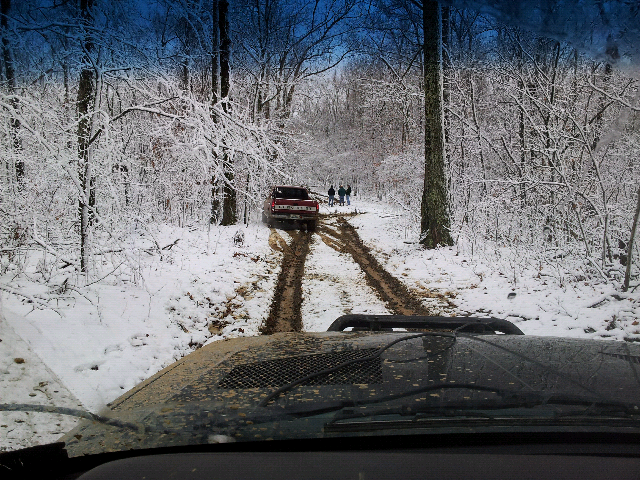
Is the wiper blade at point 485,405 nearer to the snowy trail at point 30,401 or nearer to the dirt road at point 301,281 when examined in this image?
the snowy trail at point 30,401

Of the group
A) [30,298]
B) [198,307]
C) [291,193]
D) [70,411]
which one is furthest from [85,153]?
[291,193]

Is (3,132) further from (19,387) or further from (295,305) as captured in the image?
(295,305)

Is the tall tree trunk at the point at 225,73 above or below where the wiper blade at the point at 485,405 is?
above

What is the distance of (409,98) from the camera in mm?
17953

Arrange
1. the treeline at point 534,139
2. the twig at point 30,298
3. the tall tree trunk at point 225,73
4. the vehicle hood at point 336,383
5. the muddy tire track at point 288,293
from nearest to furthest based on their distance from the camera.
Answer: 1. the vehicle hood at point 336,383
2. the twig at point 30,298
3. the muddy tire track at point 288,293
4. the treeline at point 534,139
5. the tall tree trunk at point 225,73

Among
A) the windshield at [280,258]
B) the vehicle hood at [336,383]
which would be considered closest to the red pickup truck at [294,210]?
the windshield at [280,258]

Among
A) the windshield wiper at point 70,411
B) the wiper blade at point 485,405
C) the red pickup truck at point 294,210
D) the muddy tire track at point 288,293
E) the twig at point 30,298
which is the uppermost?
the red pickup truck at point 294,210

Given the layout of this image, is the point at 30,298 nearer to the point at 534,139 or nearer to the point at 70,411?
the point at 70,411

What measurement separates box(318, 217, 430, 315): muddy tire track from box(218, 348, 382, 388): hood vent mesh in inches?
187

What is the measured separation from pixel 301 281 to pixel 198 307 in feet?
8.56

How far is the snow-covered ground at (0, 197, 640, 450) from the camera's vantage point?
3520mm

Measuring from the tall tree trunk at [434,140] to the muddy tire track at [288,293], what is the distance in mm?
3913

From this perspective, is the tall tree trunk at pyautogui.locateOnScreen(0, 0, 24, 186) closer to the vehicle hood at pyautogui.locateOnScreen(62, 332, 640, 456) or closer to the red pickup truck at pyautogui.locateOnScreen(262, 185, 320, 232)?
the vehicle hood at pyautogui.locateOnScreen(62, 332, 640, 456)

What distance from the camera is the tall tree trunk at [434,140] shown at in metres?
11.4
